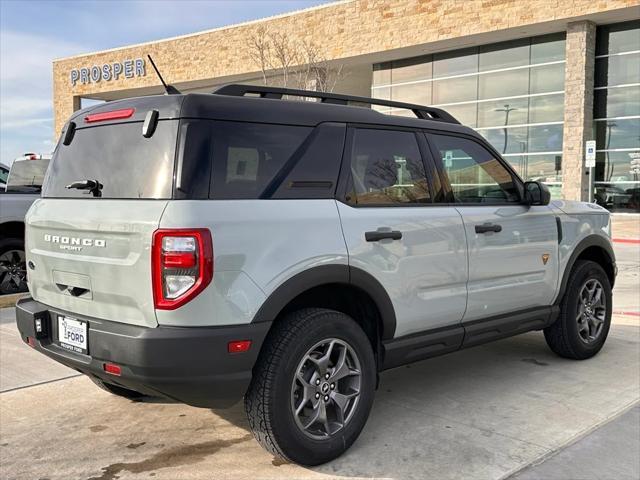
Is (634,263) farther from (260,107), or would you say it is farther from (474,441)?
(260,107)

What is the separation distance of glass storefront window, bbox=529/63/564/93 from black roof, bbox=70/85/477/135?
21.4 meters

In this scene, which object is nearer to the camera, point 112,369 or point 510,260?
point 112,369

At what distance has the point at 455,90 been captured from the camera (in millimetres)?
25984

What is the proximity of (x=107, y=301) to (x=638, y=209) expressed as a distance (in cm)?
2271

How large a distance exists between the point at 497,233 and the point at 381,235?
1168 mm

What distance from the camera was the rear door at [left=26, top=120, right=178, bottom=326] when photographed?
3.03 metres

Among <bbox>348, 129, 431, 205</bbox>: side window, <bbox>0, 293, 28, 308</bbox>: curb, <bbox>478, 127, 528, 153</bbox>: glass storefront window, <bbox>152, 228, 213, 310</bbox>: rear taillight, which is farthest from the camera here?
<bbox>478, 127, 528, 153</bbox>: glass storefront window

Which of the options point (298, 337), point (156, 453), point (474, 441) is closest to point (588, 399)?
point (474, 441)

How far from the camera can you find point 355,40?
27.0 m

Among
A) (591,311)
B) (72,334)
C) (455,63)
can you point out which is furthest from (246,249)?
(455,63)

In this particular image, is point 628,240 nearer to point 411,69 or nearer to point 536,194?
point 536,194

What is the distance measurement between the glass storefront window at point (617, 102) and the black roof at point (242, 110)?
20.9 meters

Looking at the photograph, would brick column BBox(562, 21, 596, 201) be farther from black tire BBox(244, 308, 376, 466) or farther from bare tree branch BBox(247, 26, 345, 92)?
black tire BBox(244, 308, 376, 466)

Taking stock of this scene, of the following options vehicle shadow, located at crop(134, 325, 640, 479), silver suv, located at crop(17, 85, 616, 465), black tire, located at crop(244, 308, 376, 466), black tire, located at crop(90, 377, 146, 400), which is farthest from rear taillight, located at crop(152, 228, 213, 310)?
black tire, located at crop(90, 377, 146, 400)
